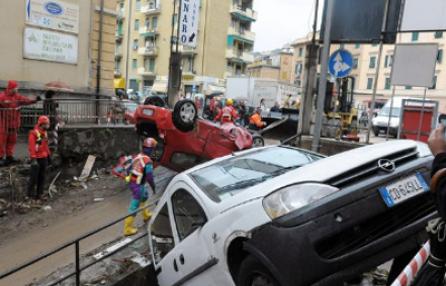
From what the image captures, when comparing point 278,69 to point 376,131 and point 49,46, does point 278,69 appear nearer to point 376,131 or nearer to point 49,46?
→ point 376,131

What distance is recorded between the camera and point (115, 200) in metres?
8.98

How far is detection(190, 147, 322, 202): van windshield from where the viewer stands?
10.7 ft

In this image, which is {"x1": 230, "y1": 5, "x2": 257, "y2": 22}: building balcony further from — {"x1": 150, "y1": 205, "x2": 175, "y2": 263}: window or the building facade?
{"x1": 150, "y1": 205, "x2": 175, "y2": 263}: window

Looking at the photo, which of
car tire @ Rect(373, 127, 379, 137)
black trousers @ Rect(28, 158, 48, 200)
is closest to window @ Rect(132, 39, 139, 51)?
car tire @ Rect(373, 127, 379, 137)

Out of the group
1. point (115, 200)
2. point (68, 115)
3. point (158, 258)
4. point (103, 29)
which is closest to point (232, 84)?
point (103, 29)

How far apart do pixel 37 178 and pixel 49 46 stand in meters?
6.34

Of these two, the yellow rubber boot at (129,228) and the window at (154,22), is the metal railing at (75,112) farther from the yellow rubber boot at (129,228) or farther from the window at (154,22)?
the window at (154,22)

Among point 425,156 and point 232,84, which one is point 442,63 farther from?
point 425,156

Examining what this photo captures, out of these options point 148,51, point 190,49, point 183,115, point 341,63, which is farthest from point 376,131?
point 148,51

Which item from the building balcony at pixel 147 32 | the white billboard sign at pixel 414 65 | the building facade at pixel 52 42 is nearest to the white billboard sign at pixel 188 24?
the building facade at pixel 52 42

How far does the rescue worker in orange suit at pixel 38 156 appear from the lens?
8.48 meters

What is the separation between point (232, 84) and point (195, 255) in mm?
28430

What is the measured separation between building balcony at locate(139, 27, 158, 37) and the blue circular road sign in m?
47.2

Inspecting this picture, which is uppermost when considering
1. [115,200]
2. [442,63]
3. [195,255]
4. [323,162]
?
[442,63]
